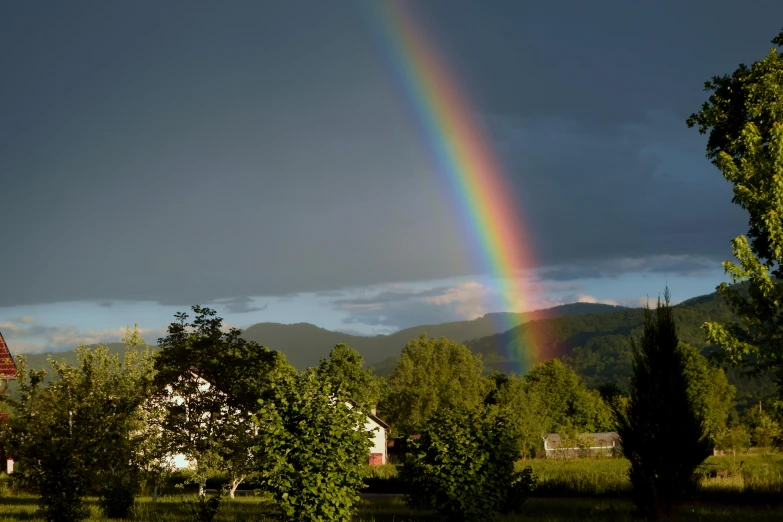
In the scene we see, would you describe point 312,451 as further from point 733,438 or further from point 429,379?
point 429,379

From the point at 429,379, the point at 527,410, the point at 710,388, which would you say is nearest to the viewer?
the point at 527,410

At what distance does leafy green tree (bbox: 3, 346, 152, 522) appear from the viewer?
17.7 m

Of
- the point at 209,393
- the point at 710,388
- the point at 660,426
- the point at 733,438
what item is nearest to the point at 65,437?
the point at 209,393

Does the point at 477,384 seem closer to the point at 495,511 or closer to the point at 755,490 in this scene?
the point at 755,490

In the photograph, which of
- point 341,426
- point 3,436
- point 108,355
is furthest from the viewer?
point 108,355

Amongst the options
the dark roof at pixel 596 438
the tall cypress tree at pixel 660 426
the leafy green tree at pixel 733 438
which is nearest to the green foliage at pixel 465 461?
the tall cypress tree at pixel 660 426

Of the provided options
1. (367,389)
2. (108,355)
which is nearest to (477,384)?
(367,389)

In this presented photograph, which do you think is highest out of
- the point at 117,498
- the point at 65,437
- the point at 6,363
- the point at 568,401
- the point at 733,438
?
the point at 6,363

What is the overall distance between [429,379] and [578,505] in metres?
81.7

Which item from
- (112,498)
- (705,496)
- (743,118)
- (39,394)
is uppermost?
(743,118)

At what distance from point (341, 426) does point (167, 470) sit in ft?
42.5

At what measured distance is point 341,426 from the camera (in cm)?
1456

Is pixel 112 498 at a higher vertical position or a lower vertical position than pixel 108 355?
lower

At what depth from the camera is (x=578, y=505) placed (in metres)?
24.8
